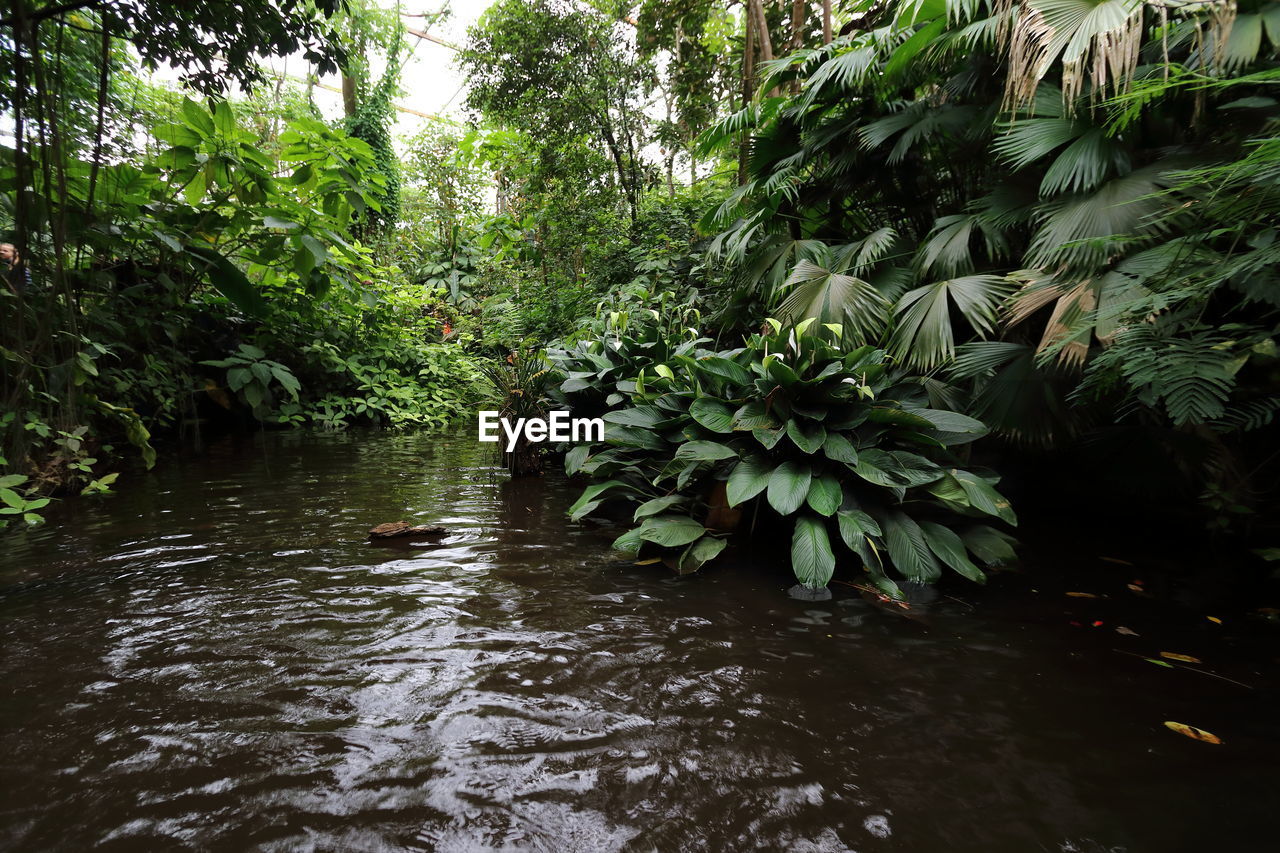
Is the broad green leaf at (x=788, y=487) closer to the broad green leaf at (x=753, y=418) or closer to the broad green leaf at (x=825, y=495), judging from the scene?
the broad green leaf at (x=825, y=495)

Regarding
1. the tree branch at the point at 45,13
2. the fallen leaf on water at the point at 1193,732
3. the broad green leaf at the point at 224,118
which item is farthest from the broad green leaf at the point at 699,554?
the broad green leaf at the point at 224,118

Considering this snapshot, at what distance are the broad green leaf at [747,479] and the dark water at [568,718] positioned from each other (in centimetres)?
35

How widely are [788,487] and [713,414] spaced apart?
1.74 feet

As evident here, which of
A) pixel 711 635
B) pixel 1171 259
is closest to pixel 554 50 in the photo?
pixel 1171 259

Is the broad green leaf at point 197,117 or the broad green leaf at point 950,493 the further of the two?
the broad green leaf at point 197,117

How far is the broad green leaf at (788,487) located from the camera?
211cm

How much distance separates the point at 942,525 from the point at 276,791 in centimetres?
233

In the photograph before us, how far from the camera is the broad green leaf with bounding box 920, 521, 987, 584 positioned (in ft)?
6.76

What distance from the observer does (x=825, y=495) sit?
218 centimetres

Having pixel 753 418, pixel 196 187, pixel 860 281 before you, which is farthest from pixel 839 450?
pixel 196 187

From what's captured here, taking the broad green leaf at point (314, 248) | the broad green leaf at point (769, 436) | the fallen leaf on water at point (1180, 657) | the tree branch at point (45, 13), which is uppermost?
the tree branch at point (45, 13)

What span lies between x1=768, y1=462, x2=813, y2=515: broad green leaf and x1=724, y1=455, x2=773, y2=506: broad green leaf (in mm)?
46

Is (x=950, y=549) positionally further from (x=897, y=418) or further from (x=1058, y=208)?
(x=1058, y=208)

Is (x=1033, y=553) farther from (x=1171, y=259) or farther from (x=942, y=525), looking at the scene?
(x=1171, y=259)
